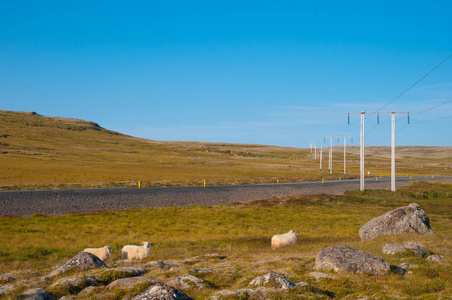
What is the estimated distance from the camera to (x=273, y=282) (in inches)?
506

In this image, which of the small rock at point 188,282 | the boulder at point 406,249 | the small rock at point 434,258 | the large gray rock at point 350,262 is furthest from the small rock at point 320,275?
the boulder at point 406,249

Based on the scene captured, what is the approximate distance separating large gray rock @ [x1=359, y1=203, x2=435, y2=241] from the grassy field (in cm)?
133

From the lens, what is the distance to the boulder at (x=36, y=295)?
39.7 feet

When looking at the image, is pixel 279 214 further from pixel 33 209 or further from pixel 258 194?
pixel 33 209

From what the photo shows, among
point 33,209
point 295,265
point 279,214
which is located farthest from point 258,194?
point 295,265

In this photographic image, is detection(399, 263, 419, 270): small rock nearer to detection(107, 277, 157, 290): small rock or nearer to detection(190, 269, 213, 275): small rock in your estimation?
detection(190, 269, 213, 275): small rock

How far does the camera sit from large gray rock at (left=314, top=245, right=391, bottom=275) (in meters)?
14.8

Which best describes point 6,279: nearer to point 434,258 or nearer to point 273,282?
point 273,282

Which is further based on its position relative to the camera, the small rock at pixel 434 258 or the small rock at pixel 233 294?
the small rock at pixel 434 258

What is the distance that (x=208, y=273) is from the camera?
1562 cm

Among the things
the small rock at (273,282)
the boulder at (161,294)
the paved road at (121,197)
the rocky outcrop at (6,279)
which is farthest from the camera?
the paved road at (121,197)

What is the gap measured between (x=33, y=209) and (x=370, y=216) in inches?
1641

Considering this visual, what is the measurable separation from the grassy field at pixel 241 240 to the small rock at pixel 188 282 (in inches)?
15.1

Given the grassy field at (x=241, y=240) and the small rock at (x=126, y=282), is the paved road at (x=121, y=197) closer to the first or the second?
the grassy field at (x=241, y=240)
